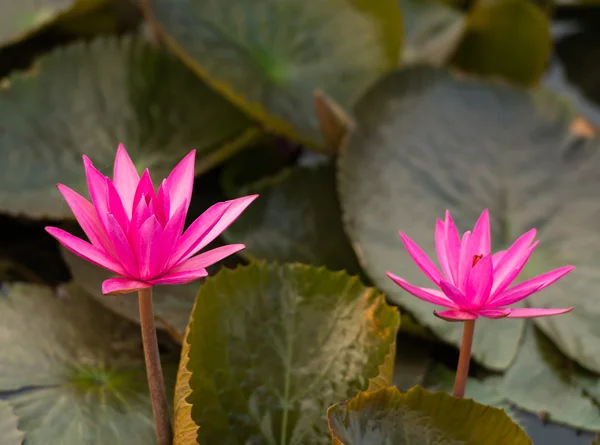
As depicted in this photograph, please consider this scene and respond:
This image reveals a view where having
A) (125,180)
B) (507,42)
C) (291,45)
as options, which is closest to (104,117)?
(291,45)

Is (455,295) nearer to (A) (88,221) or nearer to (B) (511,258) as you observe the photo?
(B) (511,258)

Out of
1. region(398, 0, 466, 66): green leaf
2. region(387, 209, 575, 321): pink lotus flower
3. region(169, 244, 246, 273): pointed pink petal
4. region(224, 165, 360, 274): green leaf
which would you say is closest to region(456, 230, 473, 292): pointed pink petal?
region(387, 209, 575, 321): pink lotus flower

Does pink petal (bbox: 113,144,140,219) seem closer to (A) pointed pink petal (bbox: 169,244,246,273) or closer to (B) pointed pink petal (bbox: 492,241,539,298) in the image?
(A) pointed pink petal (bbox: 169,244,246,273)

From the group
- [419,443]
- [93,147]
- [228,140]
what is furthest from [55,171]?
[419,443]

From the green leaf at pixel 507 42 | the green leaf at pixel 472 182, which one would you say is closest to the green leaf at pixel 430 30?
the green leaf at pixel 507 42

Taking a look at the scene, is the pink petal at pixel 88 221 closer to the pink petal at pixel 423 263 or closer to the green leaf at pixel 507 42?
the pink petal at pixel 423 263

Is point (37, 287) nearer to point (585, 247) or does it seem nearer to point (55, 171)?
point (55, 171)
